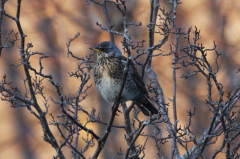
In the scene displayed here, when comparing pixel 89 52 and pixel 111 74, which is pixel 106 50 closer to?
pixel 111 74

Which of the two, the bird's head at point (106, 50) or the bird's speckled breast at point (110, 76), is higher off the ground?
the bird's head at point (106, 50)

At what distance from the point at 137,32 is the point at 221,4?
6.77 feet

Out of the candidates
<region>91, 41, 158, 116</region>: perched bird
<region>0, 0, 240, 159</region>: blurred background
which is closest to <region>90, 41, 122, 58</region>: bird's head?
<region>91, 41, 158, 116</region>: perched bird

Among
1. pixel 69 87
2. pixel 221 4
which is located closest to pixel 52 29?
pixel 69 87

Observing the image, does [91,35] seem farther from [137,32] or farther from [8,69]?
[8,69]

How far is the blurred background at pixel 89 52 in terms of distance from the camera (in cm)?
675

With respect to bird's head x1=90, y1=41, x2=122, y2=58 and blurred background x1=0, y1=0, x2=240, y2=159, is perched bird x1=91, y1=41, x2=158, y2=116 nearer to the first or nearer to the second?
bird's head x1=90, y1=41, x2=122, y2=58

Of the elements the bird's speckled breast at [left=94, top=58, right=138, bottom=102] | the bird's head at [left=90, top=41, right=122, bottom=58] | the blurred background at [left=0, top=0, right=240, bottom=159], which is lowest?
the bird's speckled breast at [left=94, top=58, right=138, bottom=102]

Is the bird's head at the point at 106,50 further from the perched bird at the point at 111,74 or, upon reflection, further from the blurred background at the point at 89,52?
the blurred background at the point at 89,52

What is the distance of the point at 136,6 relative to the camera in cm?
717

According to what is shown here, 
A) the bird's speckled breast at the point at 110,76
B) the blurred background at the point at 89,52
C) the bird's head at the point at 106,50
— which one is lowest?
the bird's speckled breast at the point at 110,76

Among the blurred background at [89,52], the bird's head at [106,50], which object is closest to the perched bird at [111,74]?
the bird's head at [106,50]

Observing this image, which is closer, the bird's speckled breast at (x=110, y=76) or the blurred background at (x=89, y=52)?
the bird's speckled breast at (x=110, y=76)

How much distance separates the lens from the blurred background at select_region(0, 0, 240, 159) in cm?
675
